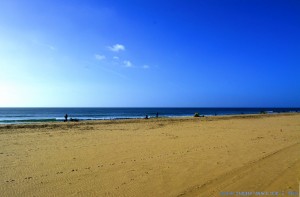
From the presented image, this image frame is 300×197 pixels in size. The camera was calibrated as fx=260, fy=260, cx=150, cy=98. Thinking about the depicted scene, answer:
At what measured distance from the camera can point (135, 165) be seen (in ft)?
28.6

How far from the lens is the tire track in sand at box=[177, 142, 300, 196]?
624 cm

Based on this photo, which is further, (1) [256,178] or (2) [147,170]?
(2) [147,170]

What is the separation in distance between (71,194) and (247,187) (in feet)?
13.9

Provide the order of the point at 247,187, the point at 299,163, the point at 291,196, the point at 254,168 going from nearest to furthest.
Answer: the point at 291,196 → the point at 247,187 → the point at 254,168 → the point at 299,163

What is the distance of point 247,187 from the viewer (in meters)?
6.36

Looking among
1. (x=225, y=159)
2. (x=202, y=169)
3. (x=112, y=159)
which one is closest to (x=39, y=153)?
(x=112, y=159)

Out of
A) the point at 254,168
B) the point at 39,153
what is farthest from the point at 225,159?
the point at 39,153

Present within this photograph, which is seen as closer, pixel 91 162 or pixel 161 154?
pixel 91 162

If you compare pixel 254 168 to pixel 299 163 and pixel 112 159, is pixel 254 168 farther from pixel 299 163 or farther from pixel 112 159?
pixel 112 159

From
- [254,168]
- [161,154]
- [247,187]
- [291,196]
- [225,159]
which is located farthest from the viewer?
[161,154]

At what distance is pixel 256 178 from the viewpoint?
23.2 feet

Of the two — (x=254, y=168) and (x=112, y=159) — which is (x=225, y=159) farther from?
(x=112, y=159)

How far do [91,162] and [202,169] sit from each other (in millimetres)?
3825

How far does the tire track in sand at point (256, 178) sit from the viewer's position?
20.5 feet
